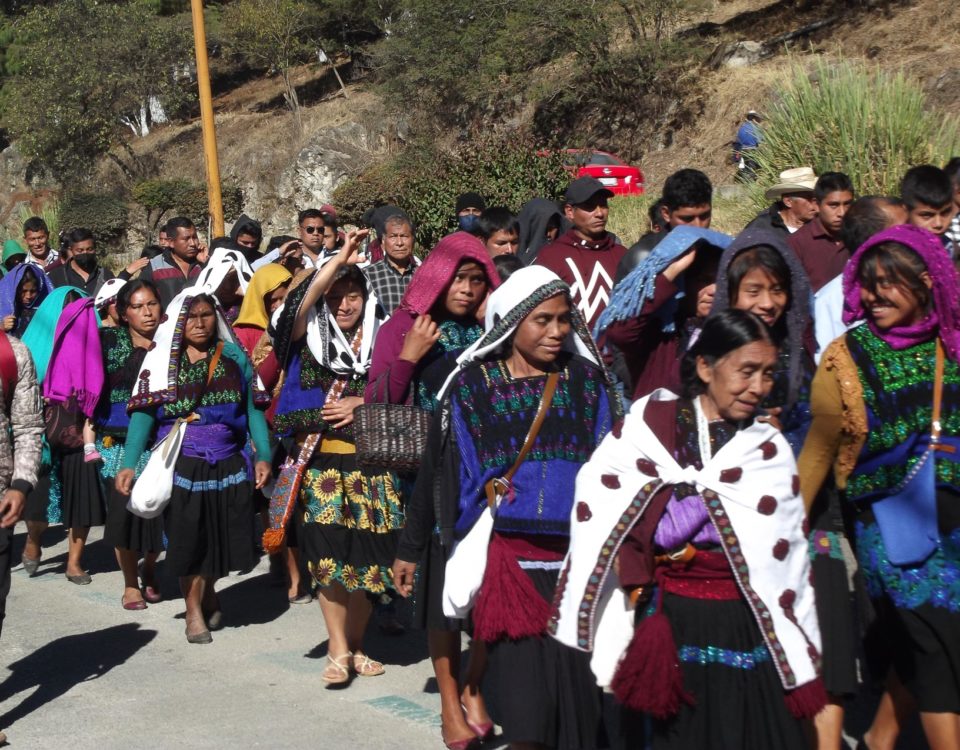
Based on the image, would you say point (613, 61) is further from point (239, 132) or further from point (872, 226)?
point (872, 226)

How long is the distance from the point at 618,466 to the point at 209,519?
160 inches

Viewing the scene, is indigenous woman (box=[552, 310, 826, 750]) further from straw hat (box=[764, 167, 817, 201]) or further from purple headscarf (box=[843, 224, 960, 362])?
straw hat (box=[764, 167, 817, 201])

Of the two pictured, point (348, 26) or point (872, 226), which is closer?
point (872, 226)

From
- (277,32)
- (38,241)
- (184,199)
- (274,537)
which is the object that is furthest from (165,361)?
(277,32)

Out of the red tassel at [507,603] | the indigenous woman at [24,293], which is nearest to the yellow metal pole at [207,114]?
the indigenous woman at [24,293]

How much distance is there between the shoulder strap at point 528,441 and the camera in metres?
4.73

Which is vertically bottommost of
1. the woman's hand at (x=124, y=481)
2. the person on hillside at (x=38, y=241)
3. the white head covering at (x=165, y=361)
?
the woman's hand at (x=124, y=481)

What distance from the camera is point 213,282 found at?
29.8 feet

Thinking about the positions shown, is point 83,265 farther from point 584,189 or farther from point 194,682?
point 194,682

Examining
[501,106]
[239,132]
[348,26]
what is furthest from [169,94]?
[501,106]

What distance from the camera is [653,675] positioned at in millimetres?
3850

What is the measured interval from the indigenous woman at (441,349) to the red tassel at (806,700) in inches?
74.5

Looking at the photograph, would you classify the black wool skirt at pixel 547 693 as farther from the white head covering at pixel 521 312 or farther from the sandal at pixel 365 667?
the sandal at pixel 365 667

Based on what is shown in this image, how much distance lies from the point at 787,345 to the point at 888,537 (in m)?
0.73
